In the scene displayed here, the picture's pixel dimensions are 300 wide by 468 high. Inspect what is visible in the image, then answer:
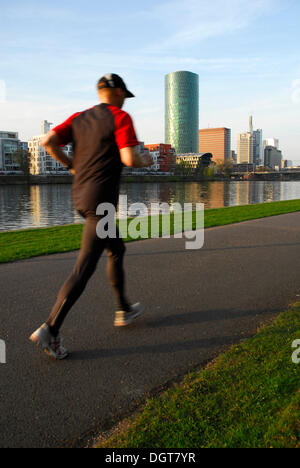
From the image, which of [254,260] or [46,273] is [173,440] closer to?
[46,273]

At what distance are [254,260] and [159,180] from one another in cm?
10557

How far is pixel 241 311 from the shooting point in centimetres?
382

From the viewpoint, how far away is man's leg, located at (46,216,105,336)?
2.82 metres

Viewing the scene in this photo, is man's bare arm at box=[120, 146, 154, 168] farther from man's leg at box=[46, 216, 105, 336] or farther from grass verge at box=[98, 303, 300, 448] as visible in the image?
grass verge at box=[98, 303, 300, 448]

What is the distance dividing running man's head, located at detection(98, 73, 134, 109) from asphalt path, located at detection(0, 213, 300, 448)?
1975mm

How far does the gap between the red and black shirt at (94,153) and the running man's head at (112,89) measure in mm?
124

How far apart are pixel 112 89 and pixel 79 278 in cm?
149

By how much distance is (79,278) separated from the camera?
287 centimetres

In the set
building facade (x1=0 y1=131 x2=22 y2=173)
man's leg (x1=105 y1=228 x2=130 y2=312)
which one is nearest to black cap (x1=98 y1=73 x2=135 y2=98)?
man's leg (x1=105 y1=228 x2=130 y2=312)

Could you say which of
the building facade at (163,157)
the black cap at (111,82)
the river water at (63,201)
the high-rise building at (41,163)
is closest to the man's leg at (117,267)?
the black cap at (111,82)

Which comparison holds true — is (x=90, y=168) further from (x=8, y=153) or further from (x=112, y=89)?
(x=8, y=153)

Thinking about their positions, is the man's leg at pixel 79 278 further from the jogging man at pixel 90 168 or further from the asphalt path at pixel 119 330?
the asphalt path at pixel 119 330

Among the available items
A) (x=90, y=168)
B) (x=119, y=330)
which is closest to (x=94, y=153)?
(x=90, y=168)
